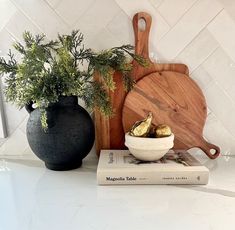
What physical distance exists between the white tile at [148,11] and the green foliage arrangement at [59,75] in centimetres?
14

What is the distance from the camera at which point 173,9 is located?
2.94 feet

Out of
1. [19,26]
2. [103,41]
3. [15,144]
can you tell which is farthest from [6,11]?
[15,144]

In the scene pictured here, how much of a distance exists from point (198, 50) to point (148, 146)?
15.2 inches

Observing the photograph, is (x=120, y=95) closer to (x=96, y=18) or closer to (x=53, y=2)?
(x=96, y=18)

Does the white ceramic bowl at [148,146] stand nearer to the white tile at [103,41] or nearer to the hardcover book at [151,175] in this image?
the hardcover book at [151,175]

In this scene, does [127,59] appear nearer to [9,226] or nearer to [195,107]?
[195,107]

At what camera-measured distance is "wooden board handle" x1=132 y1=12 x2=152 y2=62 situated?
89 cm

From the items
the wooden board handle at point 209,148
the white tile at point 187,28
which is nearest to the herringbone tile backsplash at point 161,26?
the white tile at point 187,28

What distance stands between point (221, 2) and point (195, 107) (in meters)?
0.35

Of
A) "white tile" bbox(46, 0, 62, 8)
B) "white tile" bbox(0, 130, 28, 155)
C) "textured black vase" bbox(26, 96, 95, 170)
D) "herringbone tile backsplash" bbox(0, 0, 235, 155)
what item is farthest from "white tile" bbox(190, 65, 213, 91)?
"white tile" bbox(0, 130, 28, 155)

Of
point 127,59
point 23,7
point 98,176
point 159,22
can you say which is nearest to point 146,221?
point 98,176

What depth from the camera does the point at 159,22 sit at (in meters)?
0.91

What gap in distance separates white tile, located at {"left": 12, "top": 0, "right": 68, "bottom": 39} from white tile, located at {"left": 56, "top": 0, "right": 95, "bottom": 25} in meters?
0.02

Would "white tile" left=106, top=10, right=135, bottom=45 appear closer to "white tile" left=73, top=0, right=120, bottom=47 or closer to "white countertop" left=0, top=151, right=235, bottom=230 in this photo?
"white tile" left=73, top=0, right=120, bottom=47
